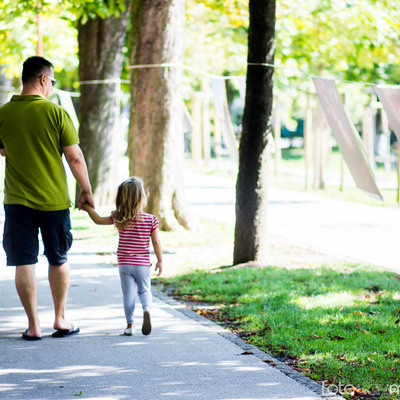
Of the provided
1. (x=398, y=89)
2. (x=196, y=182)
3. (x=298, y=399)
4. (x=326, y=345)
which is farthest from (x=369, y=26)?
(x=298, y=399)

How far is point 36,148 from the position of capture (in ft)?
18.0

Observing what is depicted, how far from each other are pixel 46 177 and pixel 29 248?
529mm

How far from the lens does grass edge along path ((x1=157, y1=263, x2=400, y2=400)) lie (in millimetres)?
4856

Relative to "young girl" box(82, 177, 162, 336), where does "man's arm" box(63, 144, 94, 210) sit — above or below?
above

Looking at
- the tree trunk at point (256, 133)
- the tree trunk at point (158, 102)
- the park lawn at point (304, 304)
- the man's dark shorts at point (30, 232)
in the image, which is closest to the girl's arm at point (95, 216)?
the man's dark shorts at point (30, 232)

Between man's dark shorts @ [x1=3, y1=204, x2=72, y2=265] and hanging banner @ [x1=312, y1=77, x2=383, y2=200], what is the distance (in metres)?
4.15

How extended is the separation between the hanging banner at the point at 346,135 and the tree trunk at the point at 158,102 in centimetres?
312

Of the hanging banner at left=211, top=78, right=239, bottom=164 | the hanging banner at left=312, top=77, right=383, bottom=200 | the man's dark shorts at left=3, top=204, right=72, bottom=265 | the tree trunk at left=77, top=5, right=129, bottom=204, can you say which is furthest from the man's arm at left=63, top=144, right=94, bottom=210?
the tree trunk at left=77, top=5, right=129, bottom=204

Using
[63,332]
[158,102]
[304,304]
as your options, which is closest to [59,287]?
[63,332]

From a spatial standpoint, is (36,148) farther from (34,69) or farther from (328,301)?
(328,301)

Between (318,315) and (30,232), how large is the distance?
2498 millimetres

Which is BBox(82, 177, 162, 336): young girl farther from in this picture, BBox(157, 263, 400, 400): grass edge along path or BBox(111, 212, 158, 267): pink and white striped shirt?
BBox(157, 263, 400, 400): grass edge along path

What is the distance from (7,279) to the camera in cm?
811

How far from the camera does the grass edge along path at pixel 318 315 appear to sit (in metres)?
4.86
